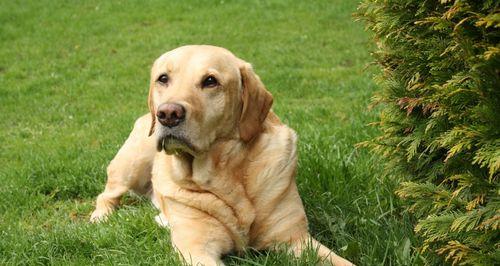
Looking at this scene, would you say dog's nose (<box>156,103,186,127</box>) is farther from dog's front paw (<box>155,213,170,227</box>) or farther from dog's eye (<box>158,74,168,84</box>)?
dog's front paw (<box>155,213,170,227</box>)

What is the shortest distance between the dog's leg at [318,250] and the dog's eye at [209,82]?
101 cm

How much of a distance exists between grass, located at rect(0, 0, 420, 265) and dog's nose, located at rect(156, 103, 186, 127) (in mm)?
743

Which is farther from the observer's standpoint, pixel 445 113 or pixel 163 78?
pixel 163 78

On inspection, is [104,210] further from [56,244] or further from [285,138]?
[285,138]

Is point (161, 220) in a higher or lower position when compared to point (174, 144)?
lower

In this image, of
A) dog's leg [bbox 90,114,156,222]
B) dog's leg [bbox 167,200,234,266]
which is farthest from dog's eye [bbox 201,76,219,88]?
dog's leg [bbox 90,114,156,222]

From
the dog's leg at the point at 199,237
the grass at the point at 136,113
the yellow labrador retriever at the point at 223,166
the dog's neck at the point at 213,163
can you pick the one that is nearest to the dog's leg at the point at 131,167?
the grass at the point at 136,113

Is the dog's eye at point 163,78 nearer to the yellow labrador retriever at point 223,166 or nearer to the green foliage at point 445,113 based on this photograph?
the yellow labrador retriever at point 223,166

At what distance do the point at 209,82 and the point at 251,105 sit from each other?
0.32 metres

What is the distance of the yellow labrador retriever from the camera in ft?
11.8

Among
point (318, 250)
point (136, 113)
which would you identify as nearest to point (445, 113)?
point (318, 250)

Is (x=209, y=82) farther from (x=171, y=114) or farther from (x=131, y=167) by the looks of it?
(x=131, y=167)

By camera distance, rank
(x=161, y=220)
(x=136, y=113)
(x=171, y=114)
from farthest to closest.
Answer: (x=136, y=113) → (x=161, y=220) → (x=171, y=114)

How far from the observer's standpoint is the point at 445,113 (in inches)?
115
